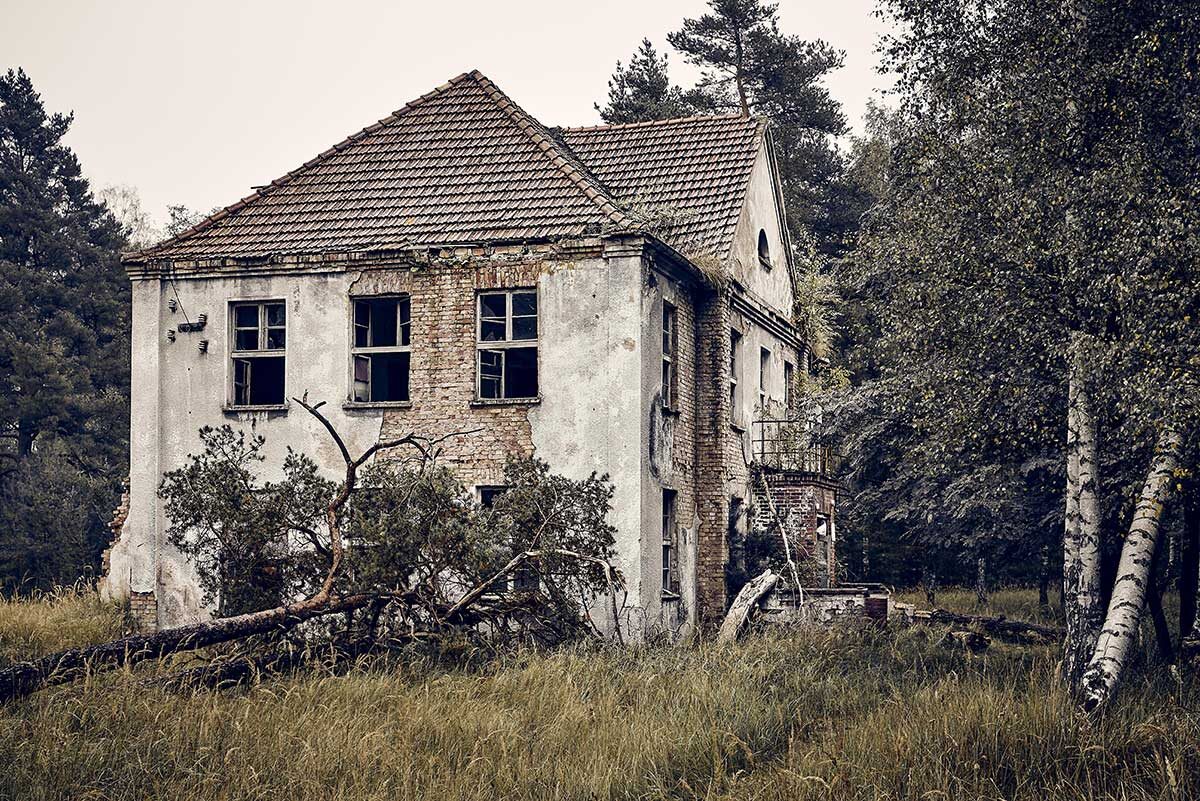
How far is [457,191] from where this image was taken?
795 inches

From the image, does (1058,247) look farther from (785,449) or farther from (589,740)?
(785,449)

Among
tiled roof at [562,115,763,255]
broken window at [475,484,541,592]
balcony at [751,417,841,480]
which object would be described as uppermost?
tiled roof at [562,115,763,255]

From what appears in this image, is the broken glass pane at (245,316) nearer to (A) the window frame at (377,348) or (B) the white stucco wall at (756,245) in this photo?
(A) the window frame at (377,348)

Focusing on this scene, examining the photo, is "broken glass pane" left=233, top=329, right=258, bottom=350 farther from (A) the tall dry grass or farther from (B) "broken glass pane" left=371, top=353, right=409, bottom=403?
(A) the tall dry grass

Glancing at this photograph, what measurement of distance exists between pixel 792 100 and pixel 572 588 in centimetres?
3227

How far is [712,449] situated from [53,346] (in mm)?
24176

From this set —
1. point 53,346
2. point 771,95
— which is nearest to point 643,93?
point 771,95

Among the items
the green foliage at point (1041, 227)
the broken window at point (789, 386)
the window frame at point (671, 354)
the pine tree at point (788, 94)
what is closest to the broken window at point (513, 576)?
the window frame at point (671, 354)

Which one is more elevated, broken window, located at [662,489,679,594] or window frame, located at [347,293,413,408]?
window frame, located at [347,293,413,408]

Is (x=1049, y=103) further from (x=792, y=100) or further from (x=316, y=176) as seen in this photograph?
(x=792, y=100)

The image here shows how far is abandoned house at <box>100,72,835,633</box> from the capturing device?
18781 millimetres

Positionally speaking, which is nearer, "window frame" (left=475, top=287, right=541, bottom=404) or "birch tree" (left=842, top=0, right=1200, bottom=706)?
"birch tree" (left=842, top=0, right=1200, bottom=706)

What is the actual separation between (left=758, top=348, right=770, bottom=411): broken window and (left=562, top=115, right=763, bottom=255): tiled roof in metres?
3.68

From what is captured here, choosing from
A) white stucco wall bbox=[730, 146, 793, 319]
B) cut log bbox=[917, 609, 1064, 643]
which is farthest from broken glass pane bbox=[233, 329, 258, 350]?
cut log bbox=[917, 609, 1064, 643]
